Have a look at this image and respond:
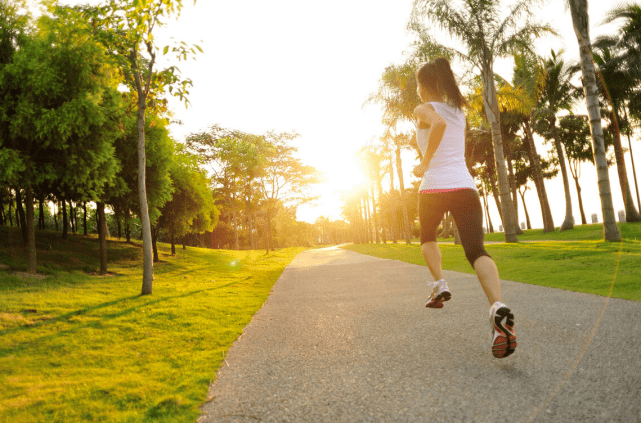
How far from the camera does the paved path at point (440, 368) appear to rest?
221 centimetres

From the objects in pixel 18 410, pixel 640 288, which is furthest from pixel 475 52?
pixel 18 410

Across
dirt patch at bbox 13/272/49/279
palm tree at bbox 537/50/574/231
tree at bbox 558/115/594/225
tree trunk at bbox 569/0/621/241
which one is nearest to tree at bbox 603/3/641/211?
palm tree at bbox 537/50/574/231

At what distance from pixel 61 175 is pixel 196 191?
10308mm

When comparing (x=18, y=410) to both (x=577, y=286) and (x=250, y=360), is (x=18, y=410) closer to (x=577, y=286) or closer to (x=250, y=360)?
(x=250, y=360)

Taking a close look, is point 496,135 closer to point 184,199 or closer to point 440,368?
point 184,199

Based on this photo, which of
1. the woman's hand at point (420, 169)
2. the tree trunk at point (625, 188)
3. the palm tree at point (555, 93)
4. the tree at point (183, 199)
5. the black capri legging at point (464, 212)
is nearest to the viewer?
the black capri legging at point (464, 212)

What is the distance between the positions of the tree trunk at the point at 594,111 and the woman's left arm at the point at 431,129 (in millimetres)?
12795

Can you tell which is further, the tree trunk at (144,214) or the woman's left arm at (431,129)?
the tree trunk at (144,214)

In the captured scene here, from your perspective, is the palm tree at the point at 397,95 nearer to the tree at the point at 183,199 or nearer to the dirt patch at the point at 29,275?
the tree at the point at 183,199

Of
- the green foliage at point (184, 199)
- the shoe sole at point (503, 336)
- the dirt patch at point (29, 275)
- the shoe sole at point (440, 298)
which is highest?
the green foliage at point (184, 199)

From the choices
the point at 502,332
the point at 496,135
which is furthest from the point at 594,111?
the point at 502,332

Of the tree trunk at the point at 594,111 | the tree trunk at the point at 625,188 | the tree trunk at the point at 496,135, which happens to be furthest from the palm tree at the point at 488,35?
the tree trunk at the point at 625,188

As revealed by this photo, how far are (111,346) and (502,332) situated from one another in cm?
432

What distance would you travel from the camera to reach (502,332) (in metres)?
2.68
